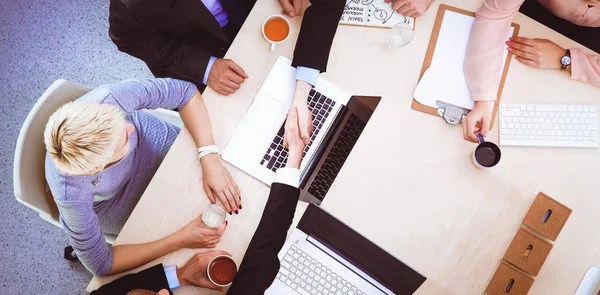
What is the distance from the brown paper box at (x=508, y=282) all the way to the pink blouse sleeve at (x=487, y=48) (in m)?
0.52

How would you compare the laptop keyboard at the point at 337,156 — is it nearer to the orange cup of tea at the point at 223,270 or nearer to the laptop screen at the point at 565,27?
the orange cup of tea at the point at 223,270

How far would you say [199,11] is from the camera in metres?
1.37

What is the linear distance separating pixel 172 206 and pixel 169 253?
5.3 inches

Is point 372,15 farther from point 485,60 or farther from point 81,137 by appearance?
point 81,137

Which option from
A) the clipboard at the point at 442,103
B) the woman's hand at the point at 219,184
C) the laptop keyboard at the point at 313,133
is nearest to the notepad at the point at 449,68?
the clipboard at the point at 442,103

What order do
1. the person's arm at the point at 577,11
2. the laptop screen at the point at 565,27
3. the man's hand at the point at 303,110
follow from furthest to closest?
the laptop screen at the point at 565,27
the person's arm at the point at 577,11
the man's hand at the point at 303,110

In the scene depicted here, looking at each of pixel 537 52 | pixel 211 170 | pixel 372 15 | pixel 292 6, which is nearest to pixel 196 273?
pixel 211 170

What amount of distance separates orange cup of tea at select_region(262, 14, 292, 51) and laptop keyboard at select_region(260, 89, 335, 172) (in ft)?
0.62

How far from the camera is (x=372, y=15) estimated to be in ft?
4.69

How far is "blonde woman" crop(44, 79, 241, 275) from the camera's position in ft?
3.59

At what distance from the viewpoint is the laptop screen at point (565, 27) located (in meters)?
1.66

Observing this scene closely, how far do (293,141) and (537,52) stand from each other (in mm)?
816

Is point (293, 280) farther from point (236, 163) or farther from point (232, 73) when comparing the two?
point (232, 73)

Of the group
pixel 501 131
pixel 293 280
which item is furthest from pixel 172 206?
pixel 501 131
